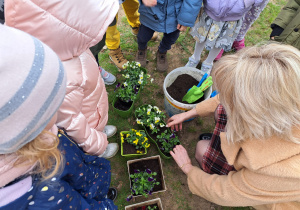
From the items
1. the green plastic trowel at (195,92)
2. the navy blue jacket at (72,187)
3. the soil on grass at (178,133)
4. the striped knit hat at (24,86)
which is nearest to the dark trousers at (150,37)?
the soil on grass at (178,133)

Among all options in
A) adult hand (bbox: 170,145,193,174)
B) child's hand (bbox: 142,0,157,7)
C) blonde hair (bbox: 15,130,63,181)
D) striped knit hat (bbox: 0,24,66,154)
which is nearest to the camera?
striped knit hat (bbox: 0,24,66,154)

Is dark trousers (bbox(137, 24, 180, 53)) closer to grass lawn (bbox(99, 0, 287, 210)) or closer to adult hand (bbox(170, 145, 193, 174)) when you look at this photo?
grass lawn (bbox(99, 0, 287, 210))

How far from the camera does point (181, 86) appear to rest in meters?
2.16

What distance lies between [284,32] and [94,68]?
2056 mm

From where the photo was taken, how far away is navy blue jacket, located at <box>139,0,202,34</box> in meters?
1.81

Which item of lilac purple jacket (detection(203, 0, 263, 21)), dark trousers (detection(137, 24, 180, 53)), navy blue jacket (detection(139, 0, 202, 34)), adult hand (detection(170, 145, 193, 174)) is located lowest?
adult hand (detection(170, 145, 193, 174))

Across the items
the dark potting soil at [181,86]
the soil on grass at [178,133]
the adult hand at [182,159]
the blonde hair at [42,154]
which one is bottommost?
the soil on grass at [178,133]

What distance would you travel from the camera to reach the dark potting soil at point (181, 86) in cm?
216

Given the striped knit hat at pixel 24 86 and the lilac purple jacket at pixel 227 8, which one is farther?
the lilac purple jacket at pixel 227 8

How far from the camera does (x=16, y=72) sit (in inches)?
23.8

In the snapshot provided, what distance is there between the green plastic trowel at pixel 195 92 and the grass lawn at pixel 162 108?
452mm

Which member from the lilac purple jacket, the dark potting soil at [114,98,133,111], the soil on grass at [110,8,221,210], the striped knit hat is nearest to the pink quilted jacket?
the striped knit hat

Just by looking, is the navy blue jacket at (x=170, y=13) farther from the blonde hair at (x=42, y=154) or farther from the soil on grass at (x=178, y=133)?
the blonde hair at (x=42, y=154)

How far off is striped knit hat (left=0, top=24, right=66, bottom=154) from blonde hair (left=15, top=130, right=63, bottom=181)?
0.06 meters
